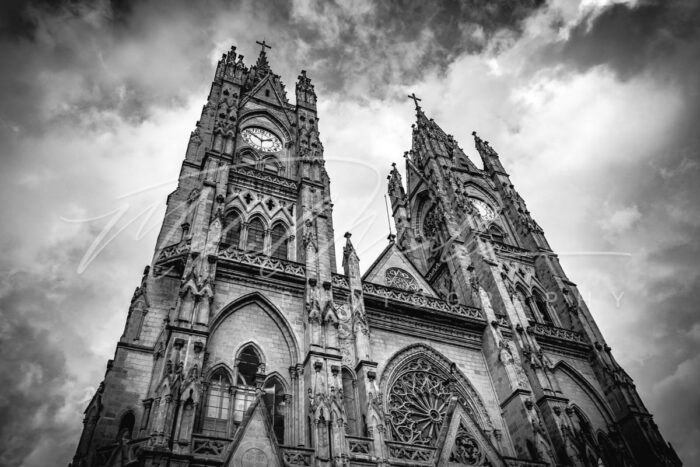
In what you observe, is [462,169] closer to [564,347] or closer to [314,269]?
[564,347]

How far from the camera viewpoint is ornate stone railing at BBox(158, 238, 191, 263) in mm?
15593

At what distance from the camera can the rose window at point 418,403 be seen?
15.3 metres

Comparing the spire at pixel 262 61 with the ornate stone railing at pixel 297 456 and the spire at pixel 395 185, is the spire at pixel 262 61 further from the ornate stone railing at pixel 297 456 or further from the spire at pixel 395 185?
the ornate stone railing at pixel 297 456

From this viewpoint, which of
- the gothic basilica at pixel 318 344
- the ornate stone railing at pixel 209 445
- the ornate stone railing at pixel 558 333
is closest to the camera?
the ornate stone railing at pixel 209 445

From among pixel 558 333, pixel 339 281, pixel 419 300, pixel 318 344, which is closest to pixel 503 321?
pixel 558 333

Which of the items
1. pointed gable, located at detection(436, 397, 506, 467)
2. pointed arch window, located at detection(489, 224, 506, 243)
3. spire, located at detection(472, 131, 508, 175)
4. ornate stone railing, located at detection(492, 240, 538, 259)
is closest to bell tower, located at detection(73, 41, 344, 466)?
pointed gable, located at detection(436, 397, 506, 467)

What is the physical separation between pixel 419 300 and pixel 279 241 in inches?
228

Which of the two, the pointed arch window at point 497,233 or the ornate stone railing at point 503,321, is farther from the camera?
the pointed arch window at point 497,233

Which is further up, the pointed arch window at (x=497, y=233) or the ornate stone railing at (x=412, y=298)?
the pointed arch window at (x=497, y=233)

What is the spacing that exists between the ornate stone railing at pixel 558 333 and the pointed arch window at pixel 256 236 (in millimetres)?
11288

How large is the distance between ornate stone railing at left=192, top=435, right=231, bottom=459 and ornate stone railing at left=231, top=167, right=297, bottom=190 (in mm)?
11561

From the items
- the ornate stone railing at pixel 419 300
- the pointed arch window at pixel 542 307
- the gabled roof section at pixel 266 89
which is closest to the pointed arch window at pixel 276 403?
the ornate stone railing at pixel 419 300

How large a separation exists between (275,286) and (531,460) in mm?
9161

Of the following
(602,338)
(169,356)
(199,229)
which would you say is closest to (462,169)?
(602,338)
